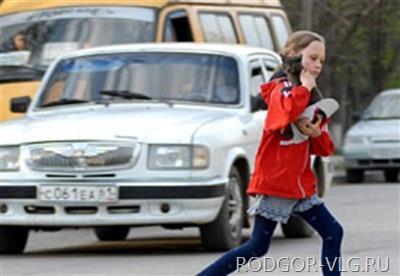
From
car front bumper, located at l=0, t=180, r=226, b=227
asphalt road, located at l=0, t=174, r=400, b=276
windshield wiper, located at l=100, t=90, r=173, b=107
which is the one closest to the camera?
asphalt road, located at l=0, t=174, r=400, b=276

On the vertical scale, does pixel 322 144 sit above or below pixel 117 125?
above

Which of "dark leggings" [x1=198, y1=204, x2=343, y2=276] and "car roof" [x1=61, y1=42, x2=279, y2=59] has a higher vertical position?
"car roof" [x1=61, y1=42, x2=279, y2=59]

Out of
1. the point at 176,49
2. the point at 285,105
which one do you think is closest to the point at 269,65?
the point at 176,49

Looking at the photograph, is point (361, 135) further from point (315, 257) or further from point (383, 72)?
point (315, 257)

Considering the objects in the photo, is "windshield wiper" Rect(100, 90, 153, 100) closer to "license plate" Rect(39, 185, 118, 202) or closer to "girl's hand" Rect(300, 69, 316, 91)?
"license plate" Rect(39, 185, 118, 202)

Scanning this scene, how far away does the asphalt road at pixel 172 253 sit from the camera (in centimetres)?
1181

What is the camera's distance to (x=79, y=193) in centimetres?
1251

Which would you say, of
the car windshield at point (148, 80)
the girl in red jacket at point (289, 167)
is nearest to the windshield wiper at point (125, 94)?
the car windshield at point (148, 80)

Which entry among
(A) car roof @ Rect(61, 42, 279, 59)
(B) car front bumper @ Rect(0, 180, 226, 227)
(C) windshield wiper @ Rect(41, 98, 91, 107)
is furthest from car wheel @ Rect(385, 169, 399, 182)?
(B) car front bumper @ Rect(0, 180, 226, 227)

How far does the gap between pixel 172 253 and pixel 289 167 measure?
422 cm

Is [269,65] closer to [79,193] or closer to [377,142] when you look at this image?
[79,193]

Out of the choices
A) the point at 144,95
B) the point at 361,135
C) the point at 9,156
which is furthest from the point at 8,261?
the point at 361,135

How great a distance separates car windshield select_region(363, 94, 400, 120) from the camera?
27766mm

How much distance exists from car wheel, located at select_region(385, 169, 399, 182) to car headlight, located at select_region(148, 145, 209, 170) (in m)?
15.4
